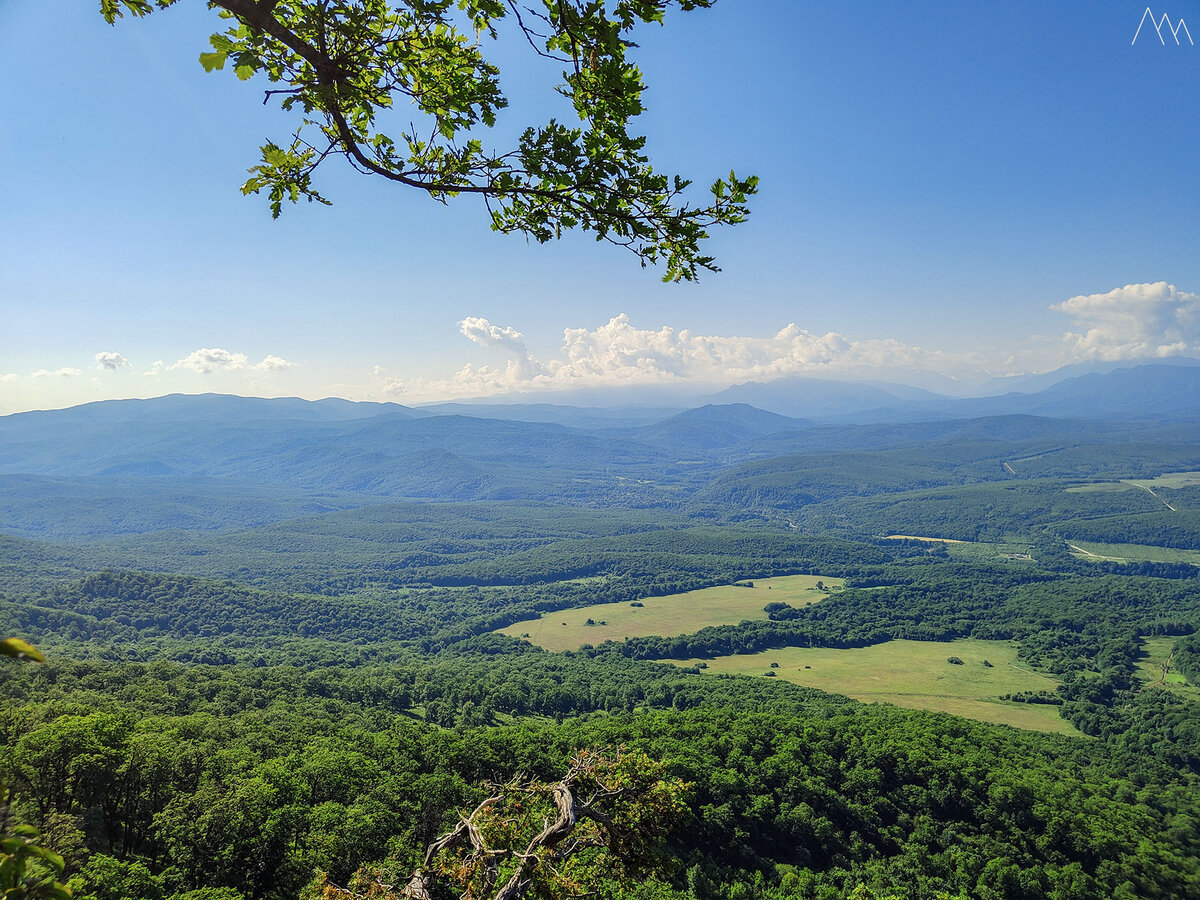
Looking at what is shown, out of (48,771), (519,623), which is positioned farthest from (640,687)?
(48,771)

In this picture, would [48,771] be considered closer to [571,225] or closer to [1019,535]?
[571,225]

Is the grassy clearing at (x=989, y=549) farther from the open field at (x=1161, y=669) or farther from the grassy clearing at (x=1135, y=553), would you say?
the open field at (x=1161, y=669)

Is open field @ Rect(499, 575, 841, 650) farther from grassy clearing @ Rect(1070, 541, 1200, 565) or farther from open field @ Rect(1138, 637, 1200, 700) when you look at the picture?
grassy clearing @ Rect(1070, 541, 1200, 565)

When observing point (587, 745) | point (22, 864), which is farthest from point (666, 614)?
point (22, 864)

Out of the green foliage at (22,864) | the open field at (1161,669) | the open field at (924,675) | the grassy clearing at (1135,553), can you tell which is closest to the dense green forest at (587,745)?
the green foliage at (22,864)

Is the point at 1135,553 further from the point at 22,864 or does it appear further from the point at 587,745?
the point at 22,864

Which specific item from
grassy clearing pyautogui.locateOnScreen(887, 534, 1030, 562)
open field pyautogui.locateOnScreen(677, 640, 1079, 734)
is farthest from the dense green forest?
grassy clearing pyautogui.locateOnScreen(887, 534, 1030, 562)

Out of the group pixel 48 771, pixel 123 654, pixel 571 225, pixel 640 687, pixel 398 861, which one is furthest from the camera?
pixel 123 654
